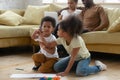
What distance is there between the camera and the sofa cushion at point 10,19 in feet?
13.0

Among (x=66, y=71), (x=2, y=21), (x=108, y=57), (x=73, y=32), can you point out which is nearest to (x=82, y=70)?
(x=66, y=71)

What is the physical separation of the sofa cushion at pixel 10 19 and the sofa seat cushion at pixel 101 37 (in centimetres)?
134

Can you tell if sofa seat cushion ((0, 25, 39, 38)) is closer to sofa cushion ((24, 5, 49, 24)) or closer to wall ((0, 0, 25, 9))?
sofa cushion ((24, 5, 49, 24))

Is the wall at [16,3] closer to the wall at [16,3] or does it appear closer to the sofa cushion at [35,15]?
the wall at [16,3]

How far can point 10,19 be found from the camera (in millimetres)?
3986

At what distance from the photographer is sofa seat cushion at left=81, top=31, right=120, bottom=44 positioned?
304 cm

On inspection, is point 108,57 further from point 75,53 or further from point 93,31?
point 75,53

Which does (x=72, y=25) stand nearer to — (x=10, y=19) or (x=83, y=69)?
(x=83, y=69)

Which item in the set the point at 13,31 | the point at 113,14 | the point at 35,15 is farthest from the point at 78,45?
the point at 35,15

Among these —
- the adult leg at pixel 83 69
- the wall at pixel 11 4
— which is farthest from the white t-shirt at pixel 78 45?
the wall at pixel 11 4

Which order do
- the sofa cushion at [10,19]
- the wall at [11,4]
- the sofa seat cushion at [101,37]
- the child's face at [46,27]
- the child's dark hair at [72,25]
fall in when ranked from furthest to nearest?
the wall at [11,4]
the sofa cushion at [10,19]
the sofa seat cushion at [101,37]
the child's face at [46,27]
the child's dark hair at [72,25]

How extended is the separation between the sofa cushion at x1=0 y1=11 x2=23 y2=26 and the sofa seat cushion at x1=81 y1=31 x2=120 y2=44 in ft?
4.38

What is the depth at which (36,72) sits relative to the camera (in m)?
2.56

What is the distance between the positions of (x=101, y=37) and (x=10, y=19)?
1616mm
